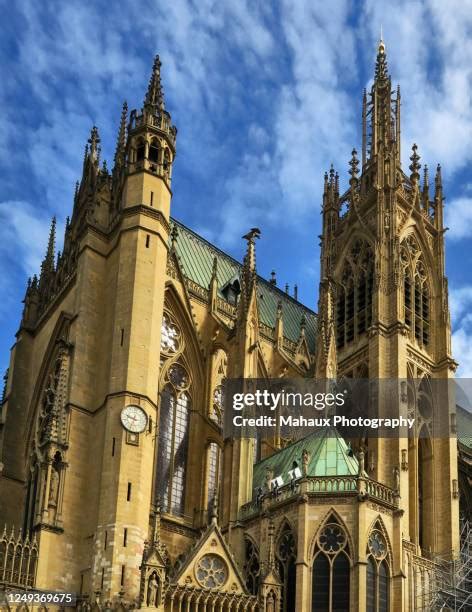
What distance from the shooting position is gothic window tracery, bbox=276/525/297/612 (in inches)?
1444

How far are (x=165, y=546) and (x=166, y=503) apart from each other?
3.22 m

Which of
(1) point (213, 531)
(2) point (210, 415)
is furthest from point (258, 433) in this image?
(1) point (213, 531)

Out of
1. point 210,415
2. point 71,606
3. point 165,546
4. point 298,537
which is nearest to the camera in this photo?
point 71,606

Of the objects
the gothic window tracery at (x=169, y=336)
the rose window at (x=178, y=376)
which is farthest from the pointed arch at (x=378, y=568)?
the gothic window tracery at (x=169, y=336)

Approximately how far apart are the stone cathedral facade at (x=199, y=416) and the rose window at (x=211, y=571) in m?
0.08

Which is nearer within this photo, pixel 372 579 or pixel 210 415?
pixel 372 579

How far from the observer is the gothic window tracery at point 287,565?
120 ft

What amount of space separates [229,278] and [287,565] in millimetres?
22568

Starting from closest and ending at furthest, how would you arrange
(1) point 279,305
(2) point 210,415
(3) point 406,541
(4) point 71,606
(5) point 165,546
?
1. (4) point 71,606
2. (5) point 165,546
3. (3) point 406,541
4. (2) point 210,415
5. (1) point 279,305

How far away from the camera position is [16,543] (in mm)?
34625

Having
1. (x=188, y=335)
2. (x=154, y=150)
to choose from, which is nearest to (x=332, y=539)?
(x=188, y=335)

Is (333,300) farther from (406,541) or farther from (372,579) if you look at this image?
(372,579)

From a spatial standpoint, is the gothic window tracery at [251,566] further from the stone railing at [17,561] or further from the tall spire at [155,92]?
the tall spire at [155,92]

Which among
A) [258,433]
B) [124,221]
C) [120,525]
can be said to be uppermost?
[124,221]
